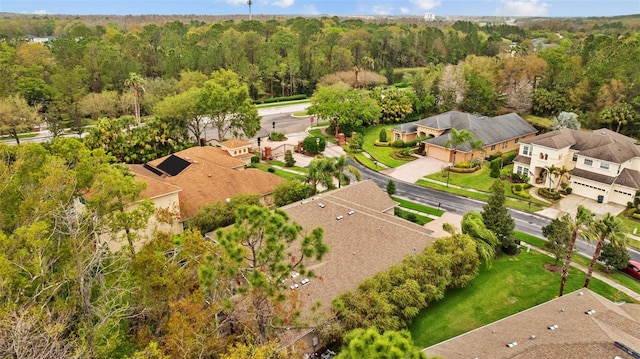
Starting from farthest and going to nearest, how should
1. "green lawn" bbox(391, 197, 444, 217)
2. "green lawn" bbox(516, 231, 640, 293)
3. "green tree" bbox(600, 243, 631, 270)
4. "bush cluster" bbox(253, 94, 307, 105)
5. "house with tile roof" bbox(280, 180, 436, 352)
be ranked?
"bush cluster" bbox(253, 94, 307, 105)
"green lawn" bbox(391, 197, 444, 217)
"green tree" bbox(600, 243, 631, 270)
"green lawn" bbox(516, 231, 640, 293)
"house with tile roof" bbox(280, 180, 436, 352)

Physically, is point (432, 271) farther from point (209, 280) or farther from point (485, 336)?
point (209, 280)

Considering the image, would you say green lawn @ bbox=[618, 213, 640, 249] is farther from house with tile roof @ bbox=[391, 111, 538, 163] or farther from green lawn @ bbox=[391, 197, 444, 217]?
house with tile roof @ bbox=[391, 111, 538, 163]

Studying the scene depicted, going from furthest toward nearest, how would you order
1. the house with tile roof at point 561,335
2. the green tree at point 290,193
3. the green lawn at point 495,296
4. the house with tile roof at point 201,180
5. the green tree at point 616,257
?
the house with tile roof at point 201,180 < the green tree at point 290,193 < the green tree at point 616,257 < the green lawn at point 495,296 < the house with tile roof at point 561,335

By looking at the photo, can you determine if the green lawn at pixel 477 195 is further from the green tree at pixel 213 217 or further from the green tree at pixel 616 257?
the green tree at pixel 213 217

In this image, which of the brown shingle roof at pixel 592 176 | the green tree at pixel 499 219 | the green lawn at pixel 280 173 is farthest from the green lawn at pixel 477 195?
the green lawn at pixel 280 173

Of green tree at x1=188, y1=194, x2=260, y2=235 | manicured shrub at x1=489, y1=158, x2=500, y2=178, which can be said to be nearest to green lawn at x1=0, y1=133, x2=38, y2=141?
green tree at x1=188, y1=194, x2=260, y2=235

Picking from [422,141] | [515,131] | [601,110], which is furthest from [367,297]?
[601,110]

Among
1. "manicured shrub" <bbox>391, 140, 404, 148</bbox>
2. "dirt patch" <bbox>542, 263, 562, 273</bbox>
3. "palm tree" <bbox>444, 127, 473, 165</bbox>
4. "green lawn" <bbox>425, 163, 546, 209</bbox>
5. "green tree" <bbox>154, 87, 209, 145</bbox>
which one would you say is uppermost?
"green tree" <bbox>154, 87, 209, 145</bbox>
